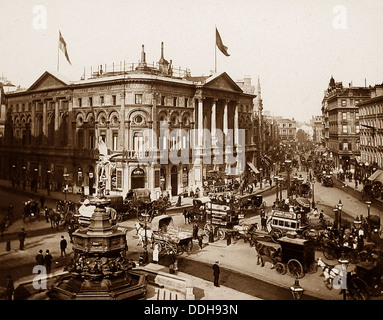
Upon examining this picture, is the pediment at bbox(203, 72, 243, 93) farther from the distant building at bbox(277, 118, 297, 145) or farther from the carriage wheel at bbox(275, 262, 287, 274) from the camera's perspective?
the distant building at bbox(277, 118, 297, 145)

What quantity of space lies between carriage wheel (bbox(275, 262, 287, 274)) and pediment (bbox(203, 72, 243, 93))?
35.4m

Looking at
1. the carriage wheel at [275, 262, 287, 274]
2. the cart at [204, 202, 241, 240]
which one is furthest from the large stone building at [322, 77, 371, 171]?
the carriage wheel at [275, 262, 287, 274]

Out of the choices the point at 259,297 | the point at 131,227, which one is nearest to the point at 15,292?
the point at 259,297

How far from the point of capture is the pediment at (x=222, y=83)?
54.8m

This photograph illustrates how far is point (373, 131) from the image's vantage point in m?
49.3

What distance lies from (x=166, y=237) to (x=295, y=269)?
27.9 feet

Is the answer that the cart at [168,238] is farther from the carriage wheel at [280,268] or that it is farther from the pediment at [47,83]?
the pediment at [47,83]

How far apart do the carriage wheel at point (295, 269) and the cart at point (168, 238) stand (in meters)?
6.98

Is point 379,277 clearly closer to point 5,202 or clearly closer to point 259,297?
point 259,297

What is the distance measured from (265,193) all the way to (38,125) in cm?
3524

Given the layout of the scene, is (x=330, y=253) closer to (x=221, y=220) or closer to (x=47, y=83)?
(x=221, y=220)

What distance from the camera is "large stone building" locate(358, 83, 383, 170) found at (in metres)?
48.2

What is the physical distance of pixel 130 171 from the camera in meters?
46.4

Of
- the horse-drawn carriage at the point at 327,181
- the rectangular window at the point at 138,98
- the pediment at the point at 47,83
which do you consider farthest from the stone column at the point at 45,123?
the horse-drawn carriage at the point at 327,181
